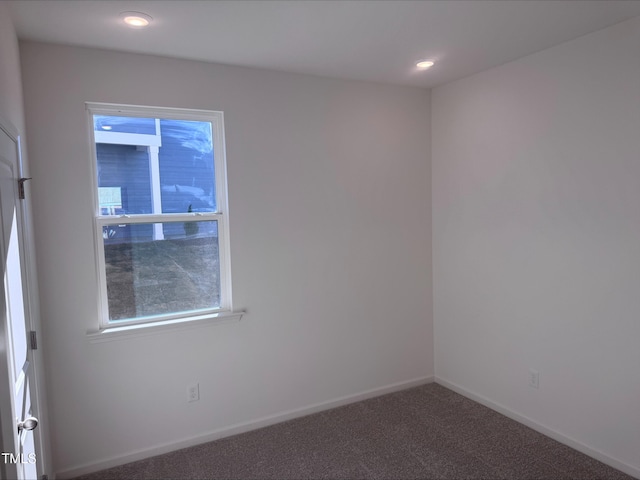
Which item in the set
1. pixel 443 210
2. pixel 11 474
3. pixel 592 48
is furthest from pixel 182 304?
pixel 592 48

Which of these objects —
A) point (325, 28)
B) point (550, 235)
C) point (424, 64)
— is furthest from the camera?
point (424, 64)

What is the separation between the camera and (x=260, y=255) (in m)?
3.08

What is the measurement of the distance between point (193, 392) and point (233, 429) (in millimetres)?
427

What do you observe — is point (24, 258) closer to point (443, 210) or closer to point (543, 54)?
point (443, 210)

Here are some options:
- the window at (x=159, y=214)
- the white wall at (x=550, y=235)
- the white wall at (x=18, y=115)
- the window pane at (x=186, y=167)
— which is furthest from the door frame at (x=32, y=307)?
the white wall at (x=550, y=235)

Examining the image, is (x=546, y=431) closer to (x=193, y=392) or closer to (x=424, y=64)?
(x=193, y=392)

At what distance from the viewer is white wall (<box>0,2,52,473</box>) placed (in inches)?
71.7

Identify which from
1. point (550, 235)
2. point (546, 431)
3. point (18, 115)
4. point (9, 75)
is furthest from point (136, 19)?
point (546, 431)

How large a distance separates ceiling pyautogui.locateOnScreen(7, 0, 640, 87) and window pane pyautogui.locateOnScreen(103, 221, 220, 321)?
115cm

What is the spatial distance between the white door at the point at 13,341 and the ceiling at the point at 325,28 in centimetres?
79

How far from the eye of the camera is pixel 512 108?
3.03 m

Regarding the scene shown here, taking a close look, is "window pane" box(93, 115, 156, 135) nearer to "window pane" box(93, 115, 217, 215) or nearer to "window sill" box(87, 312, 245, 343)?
"window pane" box(93, 115, 217, 215)

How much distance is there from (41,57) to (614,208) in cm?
347

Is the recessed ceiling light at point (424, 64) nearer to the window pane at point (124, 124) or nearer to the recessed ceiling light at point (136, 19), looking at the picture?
the recessed ceiling light at point (136, 19)
